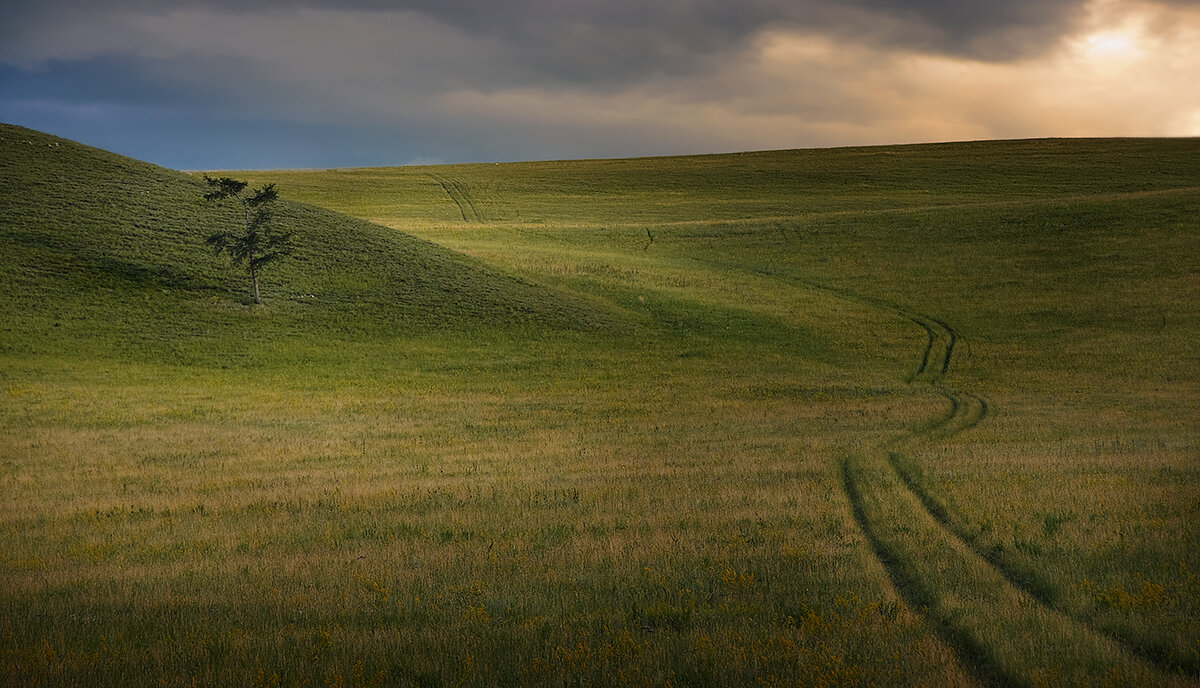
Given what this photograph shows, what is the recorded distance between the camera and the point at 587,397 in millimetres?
33938

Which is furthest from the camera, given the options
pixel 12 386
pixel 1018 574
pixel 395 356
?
pixel 395 356

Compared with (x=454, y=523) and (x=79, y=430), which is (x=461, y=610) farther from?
(x=79, y=430)

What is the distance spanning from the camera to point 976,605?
9.05 metres

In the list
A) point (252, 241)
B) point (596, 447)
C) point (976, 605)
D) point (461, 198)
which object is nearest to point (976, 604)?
point (976, 605)

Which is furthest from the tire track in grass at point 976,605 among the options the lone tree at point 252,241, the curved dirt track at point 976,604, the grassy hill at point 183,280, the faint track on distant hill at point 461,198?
the faint track on distant hill at point 461,198

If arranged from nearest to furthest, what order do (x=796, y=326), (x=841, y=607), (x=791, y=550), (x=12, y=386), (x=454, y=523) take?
(x=841, y=607) < (x=791, y=550) < (x=454, y=523) < (x=12, y=386) < (x=796, y=326)

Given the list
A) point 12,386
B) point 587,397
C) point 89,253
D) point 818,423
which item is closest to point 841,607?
point 818,423

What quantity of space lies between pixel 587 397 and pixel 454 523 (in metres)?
20.2

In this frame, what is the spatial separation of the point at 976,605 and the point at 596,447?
46.7ft

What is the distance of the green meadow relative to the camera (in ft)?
27.2

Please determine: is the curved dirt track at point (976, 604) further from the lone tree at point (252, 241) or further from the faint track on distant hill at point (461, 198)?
the faint track on distant hill at point (461, 198)

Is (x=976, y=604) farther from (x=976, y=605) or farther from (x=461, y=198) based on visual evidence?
(x=461, y=198)

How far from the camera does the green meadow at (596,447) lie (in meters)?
8.30

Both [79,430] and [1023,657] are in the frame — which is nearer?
[1023,657]
